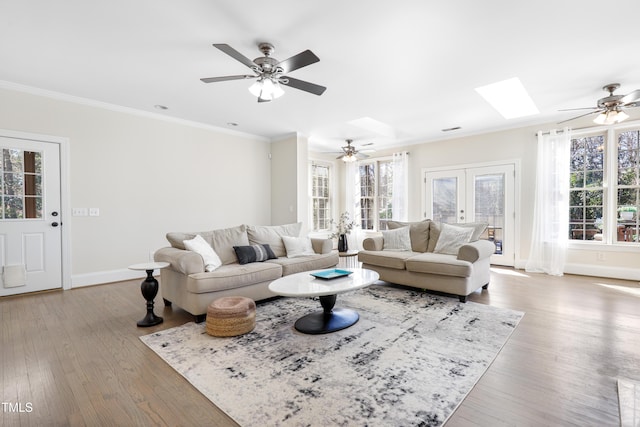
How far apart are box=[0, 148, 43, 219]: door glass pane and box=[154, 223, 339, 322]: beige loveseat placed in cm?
211

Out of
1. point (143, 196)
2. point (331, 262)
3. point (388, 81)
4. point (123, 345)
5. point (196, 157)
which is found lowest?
point (123, 345)

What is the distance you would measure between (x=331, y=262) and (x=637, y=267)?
4686mm

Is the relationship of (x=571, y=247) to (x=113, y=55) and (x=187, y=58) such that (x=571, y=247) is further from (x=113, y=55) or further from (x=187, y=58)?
(x=113, y=55)

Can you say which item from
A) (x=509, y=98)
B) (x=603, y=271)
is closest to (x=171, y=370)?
(x=509, y=98)

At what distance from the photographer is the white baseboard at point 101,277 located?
420cm

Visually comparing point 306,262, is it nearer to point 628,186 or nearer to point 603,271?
point 603,271

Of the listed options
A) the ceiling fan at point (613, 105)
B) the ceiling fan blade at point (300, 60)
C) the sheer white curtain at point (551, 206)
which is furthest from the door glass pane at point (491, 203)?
the ceiling fan blade at point (300, 60)

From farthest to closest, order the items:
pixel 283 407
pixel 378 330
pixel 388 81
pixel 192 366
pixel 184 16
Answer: pixel 388 81, pixel 378 330, pixel 184 16, pixel 192 366, pixel 283 407

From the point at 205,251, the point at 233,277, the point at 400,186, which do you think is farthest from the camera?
the point at 400,186

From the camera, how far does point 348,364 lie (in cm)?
212

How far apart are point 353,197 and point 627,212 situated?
5.03 meters

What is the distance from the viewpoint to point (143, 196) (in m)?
4.80

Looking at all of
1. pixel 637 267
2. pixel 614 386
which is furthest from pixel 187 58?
pixel 637 267

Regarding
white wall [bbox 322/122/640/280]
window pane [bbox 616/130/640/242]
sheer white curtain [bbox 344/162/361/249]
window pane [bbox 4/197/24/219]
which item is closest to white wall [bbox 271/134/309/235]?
sheer white curtain [bbox 344/162/361/249]
